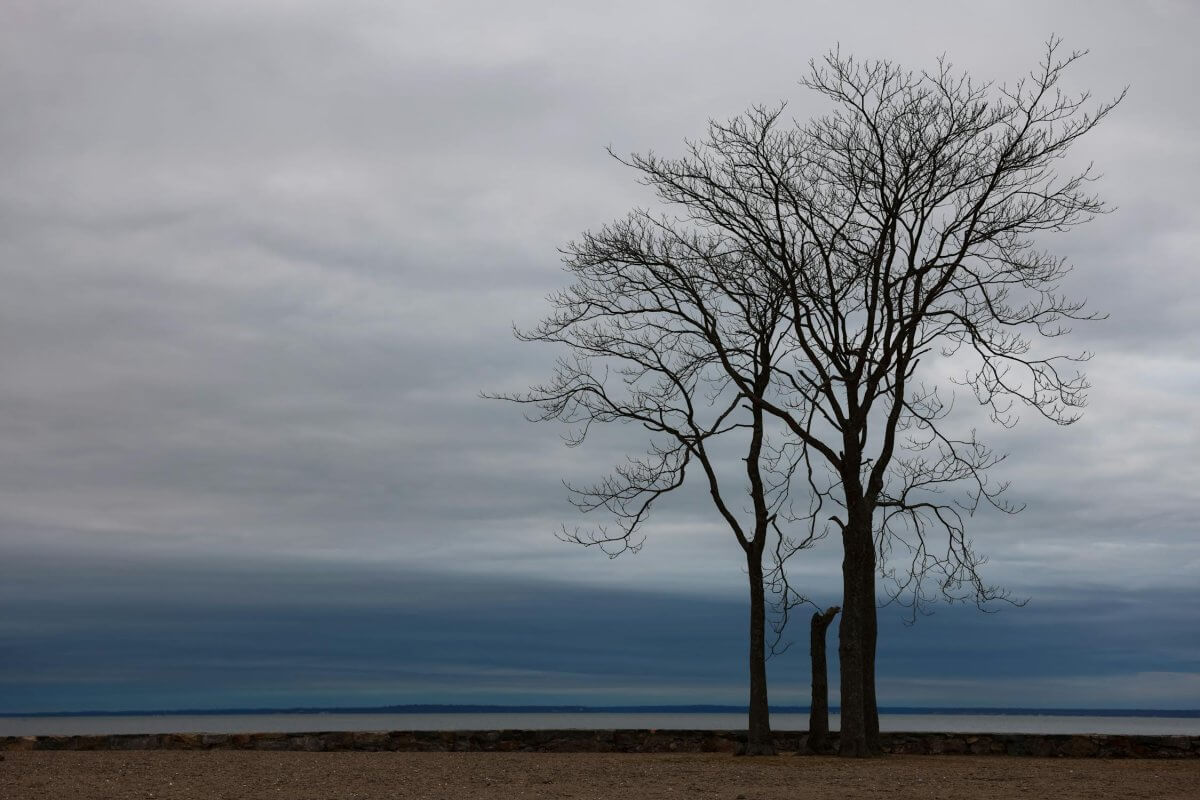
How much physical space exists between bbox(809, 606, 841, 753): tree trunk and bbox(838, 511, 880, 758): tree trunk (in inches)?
21.2

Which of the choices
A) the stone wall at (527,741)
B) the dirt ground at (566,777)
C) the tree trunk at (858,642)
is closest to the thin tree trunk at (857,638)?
the tree trunk at (858,642)

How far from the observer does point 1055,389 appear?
2097cm

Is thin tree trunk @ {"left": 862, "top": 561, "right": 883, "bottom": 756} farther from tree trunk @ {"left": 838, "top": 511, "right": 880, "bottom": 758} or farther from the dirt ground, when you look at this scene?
the dirt ground

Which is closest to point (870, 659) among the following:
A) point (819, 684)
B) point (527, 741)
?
point (819, 684)

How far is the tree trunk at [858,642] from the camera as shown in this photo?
19.9 metres

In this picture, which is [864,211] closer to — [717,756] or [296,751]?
[717,756]

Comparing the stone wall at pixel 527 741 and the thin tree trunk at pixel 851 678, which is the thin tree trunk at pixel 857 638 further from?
the stone wall at pixel 527 741

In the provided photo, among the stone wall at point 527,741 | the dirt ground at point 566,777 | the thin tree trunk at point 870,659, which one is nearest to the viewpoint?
the dirt ground at point 566,777

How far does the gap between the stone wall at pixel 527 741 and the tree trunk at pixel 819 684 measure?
46cm

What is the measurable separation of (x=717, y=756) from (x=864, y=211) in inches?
377

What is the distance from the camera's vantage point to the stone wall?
21.7 m

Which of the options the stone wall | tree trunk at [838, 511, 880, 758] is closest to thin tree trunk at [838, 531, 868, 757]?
tree trunk at [838, 511, 880, 758]

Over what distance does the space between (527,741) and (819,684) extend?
5391mm

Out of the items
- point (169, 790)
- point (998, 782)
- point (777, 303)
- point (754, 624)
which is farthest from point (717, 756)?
point (169, 790)
